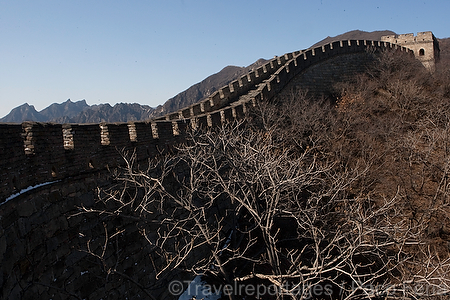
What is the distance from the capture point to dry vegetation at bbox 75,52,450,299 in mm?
6293

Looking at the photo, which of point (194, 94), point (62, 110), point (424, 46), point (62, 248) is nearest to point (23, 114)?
point (62, 110)

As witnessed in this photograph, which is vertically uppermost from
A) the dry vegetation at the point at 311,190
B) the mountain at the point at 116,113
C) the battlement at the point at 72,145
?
the mountain at the point at 116,113

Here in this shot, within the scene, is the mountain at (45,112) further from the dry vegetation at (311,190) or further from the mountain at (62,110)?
the dry vegetation at (311,190)

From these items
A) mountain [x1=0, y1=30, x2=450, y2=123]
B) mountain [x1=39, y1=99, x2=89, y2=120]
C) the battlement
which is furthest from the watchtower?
mountain [x1=39, y1=99, x2=89, y2=120]

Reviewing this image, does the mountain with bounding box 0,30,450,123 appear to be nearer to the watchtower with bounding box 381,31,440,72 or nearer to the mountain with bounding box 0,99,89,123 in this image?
the mountain with bounding box 0,99,89,123

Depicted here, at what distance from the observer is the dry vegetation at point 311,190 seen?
6.29 meters

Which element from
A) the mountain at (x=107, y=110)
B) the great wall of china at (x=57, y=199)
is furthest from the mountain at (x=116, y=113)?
the great wall of china at (x=57, y=199)

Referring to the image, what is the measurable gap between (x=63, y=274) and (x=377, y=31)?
95.1m

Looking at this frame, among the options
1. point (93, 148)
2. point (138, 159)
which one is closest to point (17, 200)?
point (93, 148)

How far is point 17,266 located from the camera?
4.04 meters

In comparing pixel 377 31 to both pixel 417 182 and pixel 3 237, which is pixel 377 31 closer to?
pixel 417 182

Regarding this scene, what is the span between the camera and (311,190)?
11914 millimetres

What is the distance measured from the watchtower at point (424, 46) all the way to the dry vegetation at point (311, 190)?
22.3 feet

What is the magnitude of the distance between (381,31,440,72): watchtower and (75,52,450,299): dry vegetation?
679cm
